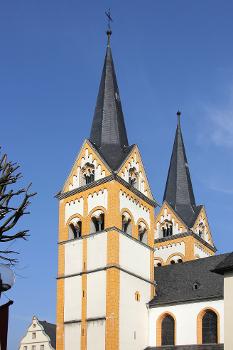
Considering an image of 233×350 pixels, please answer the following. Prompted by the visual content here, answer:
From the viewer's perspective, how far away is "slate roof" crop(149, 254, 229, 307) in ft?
125

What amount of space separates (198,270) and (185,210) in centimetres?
1253

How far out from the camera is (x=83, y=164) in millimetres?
43812

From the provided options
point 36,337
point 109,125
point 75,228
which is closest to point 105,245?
point 75,228

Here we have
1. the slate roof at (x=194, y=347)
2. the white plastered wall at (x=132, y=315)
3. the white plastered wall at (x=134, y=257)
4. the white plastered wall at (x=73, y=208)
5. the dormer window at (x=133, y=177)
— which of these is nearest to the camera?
the slate roof at (x=194, y=347)

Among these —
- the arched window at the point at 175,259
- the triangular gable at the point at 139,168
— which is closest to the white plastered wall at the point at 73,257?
A: the triangular gable at the point at 139,168

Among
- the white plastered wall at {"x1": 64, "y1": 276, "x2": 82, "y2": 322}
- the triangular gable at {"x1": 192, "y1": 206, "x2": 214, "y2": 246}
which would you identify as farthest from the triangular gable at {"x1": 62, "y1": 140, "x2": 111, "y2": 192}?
the triangular gable at {"x1": 192, "y1": 206, "x2": 214, "y2": 246}

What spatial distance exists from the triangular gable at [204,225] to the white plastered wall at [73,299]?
15679mm

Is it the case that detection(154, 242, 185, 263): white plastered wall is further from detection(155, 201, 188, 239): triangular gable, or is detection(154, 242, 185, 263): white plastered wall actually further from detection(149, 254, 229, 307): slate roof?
detection(149, 254, 229, 307): slate roof

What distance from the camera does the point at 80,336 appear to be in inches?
1505

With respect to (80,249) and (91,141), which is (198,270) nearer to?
(80,249)

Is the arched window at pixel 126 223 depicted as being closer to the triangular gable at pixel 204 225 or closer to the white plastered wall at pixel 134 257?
the white plastered wall at pixel 134 257

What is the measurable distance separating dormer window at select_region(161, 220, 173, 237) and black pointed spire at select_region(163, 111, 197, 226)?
1241 mm

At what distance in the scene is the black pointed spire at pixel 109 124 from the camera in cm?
4366

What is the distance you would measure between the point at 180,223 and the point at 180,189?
11.8 feet
